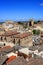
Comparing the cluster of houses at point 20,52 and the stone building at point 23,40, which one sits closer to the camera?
the cluster of houses at point 20,52

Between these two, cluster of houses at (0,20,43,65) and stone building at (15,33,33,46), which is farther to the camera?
stone building at (15,33,33,46)

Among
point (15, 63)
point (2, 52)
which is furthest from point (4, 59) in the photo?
point (2, 52)

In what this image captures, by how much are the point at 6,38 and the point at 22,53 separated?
13.1 metres

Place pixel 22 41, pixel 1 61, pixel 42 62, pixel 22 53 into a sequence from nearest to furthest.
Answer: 1. pixel 42 62
2. pixel 1 61
3. pixel 22 53
4. pixel 22 41

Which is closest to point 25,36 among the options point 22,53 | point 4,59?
point 22,53

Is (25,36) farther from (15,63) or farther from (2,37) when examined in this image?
(15,63)

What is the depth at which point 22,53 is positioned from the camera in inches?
584

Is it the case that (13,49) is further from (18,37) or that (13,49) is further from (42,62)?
(18,37)

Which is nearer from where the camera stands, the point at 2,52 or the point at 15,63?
the point at 15,63

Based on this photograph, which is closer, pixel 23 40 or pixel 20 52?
pixel 20 52

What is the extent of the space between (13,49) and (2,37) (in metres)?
11.2

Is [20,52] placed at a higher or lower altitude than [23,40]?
higher

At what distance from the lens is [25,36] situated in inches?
1070

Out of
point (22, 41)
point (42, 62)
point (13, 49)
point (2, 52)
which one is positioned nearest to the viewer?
point (42, 62)
